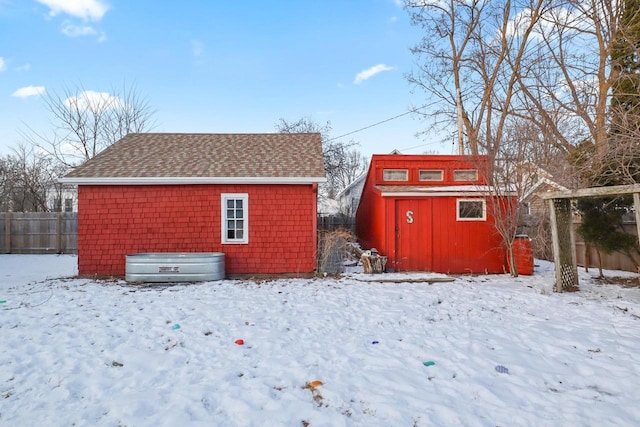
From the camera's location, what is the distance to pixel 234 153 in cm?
1120

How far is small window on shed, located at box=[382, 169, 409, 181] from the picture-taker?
39.3 ft

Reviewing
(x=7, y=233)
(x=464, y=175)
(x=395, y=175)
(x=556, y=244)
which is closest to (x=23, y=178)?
(x=7, y=233)

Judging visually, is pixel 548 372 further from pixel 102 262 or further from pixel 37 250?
pixel 37 250

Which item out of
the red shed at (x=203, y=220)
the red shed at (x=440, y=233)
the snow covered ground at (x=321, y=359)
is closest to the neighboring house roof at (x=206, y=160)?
the red shed at (x=203, y=220)

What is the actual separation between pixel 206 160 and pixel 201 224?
6.57ft

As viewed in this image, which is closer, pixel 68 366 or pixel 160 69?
pixel 68 366

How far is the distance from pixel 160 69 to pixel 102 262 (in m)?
8.70

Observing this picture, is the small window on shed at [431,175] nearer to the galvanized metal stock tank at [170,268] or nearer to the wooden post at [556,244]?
the wooden post at [556,244]

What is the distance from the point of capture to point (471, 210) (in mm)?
10367

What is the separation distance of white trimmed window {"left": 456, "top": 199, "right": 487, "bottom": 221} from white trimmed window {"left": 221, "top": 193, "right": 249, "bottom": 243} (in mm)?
5853

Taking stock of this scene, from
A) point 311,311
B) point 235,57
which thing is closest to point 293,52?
point 235,57

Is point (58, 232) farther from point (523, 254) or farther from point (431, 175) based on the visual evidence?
point (523, 254)

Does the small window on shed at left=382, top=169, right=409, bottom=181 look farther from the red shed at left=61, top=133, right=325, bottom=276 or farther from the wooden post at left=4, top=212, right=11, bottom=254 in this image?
the wooden post at left=4, top=212, right=11, bottom=254

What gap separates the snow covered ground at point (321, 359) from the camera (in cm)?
291
